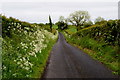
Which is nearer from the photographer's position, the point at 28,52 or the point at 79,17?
the point at 28,52

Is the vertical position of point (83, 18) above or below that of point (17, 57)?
above

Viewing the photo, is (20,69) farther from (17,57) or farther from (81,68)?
(81,68)

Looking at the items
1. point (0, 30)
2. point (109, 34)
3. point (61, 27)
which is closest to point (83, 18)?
point (61, 27)

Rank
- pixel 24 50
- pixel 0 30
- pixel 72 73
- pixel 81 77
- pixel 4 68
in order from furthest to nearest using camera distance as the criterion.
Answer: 1. pixel 0 30
2. pixel 24 50
3. pixel 72 73
4. pixel 81 77
5. pixel 4 68

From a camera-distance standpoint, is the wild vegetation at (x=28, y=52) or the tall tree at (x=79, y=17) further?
the tall tree at (x=79, y=17)

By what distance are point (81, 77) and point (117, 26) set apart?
1067 cm

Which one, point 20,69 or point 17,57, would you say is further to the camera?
point 17,57

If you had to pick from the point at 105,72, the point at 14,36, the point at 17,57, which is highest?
the point at 14,36

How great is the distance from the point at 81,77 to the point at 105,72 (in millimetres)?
2078

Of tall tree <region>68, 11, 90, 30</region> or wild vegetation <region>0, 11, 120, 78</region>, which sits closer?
wild vegetation <region>0, 11, 120, 78</region>

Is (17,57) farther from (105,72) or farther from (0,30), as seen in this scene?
(105,72)

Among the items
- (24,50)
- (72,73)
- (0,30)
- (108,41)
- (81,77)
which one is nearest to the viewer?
(81,77)

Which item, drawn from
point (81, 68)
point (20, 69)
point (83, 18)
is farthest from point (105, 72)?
point (83, 18)

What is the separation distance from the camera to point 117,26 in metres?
19.2
